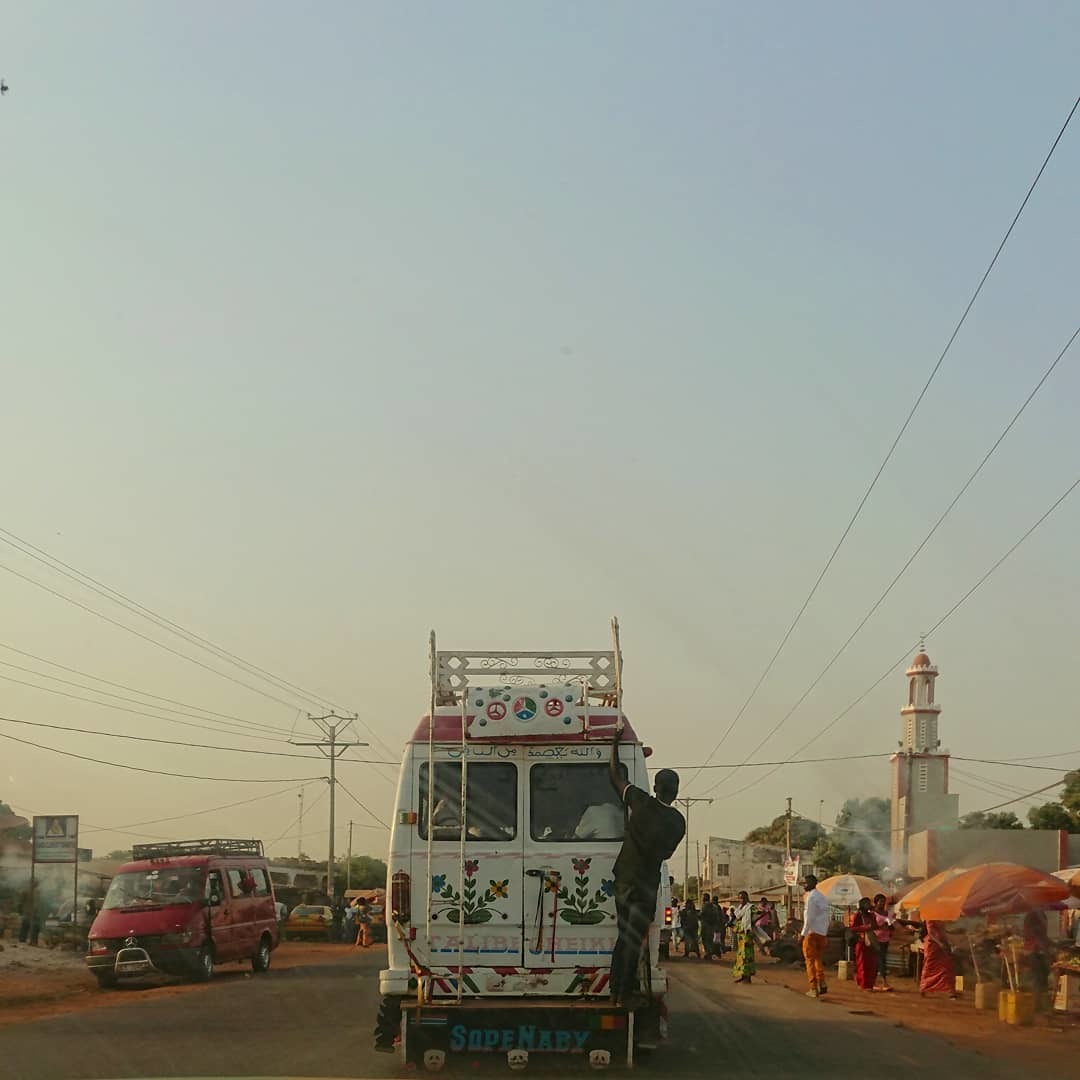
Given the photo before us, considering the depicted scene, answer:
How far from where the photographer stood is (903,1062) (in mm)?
12242

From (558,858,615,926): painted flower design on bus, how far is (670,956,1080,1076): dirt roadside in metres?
4.19

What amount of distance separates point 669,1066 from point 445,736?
10.5 ft

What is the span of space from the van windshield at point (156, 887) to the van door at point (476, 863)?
15.9 m

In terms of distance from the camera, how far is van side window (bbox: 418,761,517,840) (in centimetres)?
1108

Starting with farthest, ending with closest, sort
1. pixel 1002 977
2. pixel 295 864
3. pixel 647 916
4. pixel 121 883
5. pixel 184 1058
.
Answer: pixel 295 864
pixel 121 883
pixel 1002 977
pixel 184 1058
pixel 647 916

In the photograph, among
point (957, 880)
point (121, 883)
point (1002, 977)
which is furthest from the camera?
point (121, 883)

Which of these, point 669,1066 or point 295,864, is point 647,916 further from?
point 295,864

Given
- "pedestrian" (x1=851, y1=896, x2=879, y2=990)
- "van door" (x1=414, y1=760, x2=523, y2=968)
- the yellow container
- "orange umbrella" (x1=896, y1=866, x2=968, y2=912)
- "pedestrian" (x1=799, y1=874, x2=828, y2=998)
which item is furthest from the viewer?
"orange umbrella" (x1=896, y1=866, x2=968, y2=912)

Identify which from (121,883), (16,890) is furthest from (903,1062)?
(16,890)

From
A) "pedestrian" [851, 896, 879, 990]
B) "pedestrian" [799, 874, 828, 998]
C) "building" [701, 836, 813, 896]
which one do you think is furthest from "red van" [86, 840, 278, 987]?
"building" [701, 836, 813, 896]

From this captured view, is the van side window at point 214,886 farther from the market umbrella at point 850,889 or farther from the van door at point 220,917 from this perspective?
the market umbrella at point 850,889

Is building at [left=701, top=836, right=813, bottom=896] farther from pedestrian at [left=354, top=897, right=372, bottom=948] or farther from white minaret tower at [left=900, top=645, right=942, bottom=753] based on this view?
pedestrian at [left=354, top=897, right=372, bottom=948]

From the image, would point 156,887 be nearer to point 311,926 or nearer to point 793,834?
point 311,926

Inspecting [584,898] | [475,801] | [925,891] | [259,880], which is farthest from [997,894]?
[259,880]
